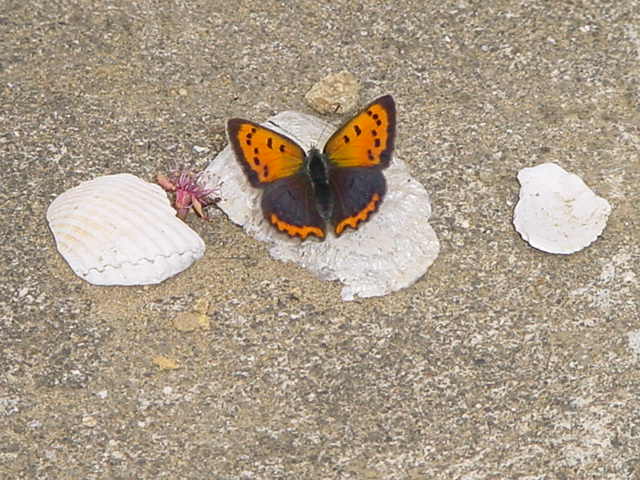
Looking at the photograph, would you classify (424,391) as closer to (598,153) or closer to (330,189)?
(330,189)

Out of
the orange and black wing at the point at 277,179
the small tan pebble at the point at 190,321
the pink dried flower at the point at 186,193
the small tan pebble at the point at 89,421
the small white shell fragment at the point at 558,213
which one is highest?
the orange and black wing at the point at 277,179

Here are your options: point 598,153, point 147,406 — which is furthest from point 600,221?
point 147,406

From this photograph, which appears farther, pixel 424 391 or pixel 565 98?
pixel 565 98

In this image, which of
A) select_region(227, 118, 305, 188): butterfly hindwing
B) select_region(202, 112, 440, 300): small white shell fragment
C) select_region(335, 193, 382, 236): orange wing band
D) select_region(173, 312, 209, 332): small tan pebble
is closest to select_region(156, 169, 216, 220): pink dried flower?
select_region(202, 112, 440, 300): small white shell fragment

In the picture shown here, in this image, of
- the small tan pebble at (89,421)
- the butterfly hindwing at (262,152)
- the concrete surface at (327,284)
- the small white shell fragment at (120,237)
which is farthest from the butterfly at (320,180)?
the small tan pebble at (89,421)

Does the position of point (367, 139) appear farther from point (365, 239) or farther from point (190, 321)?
point (190, 321)

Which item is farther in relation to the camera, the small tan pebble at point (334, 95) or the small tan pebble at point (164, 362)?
the small tan pebble at point (334, 95)

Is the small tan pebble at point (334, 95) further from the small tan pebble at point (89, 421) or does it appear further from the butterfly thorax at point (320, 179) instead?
the small tan pebble at point (89, 421)
